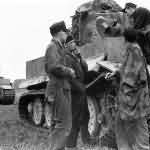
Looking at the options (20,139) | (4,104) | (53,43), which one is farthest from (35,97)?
(4,104)

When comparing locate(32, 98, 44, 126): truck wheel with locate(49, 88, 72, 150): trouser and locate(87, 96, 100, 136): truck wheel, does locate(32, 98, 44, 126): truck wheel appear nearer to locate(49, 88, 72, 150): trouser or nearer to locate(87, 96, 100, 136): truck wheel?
locate(87, 96, 100, 136): truck wheel

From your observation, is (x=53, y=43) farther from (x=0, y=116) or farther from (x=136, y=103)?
(x=0, y=116)

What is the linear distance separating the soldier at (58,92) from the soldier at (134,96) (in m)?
0.68

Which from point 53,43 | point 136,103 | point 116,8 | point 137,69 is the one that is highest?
point 116,8

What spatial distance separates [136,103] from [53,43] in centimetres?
130

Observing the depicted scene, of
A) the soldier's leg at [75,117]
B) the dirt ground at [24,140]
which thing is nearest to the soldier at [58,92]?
the soldier's leg at [75,117]

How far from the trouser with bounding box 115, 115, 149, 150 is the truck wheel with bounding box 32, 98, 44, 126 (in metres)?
7.42

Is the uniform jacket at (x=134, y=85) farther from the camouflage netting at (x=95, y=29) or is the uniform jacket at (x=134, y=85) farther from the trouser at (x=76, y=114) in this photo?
the camouflage netting at (x=95, y=29)

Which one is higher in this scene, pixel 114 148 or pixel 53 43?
pixel 53 43

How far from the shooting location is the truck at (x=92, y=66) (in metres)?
8.70

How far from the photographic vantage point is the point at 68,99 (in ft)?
20.3

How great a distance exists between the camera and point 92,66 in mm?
9094

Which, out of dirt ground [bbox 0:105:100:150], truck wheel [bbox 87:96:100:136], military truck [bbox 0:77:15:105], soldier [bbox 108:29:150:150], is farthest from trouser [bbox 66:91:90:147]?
military truck [bbox 0:77:15:105]

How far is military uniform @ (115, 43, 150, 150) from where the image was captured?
18.5ft
